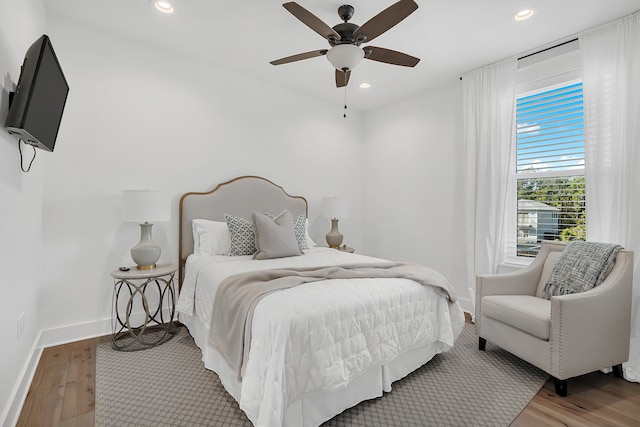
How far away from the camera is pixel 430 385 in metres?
2.14

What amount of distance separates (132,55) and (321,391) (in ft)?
11.0

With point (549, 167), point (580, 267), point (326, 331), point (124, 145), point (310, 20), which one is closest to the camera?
point (326, 331)

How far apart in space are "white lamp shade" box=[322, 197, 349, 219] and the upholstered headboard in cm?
29

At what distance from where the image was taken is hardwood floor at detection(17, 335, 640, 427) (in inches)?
70.4

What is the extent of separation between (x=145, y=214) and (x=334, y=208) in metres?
2.21

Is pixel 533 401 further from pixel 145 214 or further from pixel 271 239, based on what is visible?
pixel 145 214

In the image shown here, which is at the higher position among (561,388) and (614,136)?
(614,136)

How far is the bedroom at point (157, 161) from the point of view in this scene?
83.4 inches

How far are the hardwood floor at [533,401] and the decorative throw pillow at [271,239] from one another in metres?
1.51

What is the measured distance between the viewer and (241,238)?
3.11 meters

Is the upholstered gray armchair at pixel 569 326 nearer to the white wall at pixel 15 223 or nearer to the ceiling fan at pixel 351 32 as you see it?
the ceiling fan at pixel 351 32

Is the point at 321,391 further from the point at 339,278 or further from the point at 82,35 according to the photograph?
the point at 82,35

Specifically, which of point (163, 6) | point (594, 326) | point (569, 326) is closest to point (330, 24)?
point (163, 6)

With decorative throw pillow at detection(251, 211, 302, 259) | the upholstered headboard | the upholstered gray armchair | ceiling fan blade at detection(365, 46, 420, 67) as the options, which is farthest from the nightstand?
the upholstered gray armchair
